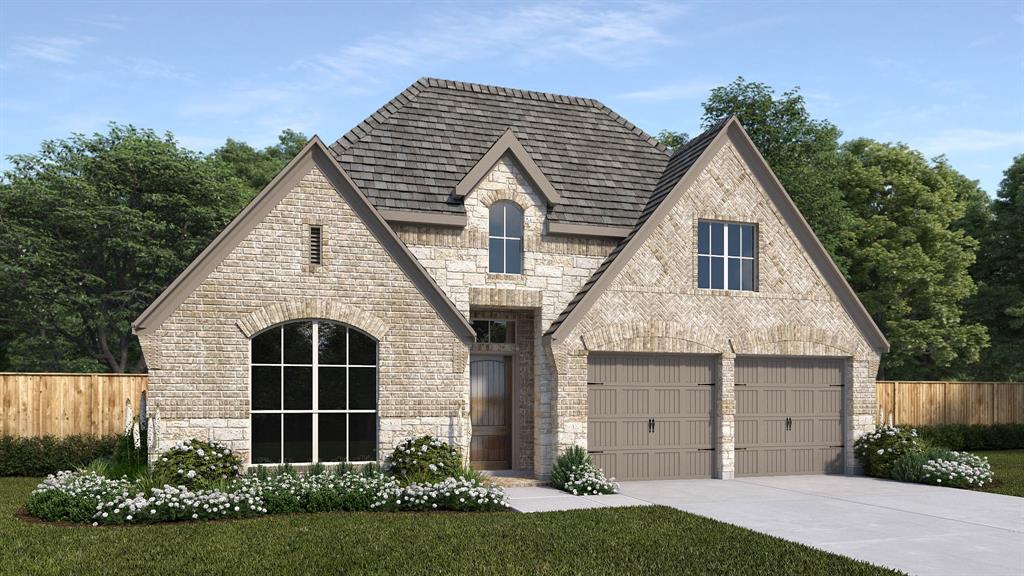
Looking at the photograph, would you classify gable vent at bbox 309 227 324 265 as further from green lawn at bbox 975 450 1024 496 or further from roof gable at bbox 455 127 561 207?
green lawn at bbox 975 450 1024 496

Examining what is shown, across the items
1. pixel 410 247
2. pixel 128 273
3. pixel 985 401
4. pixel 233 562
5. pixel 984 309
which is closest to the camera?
pixel 233 562

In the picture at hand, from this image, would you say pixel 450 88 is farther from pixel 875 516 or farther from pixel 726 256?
pixel 875 516

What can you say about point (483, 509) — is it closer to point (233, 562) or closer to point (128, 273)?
point (233, 562)

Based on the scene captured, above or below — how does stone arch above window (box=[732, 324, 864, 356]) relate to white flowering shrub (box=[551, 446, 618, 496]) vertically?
above

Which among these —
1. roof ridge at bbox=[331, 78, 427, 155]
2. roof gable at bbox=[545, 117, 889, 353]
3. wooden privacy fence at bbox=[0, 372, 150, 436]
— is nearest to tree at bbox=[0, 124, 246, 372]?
wooden privacy fence at bbox=[0, 372, 150, 436]

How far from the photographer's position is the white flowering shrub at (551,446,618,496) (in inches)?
650

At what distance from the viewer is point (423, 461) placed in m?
15.5

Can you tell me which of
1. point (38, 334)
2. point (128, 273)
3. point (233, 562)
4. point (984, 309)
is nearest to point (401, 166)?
point (233, 562)

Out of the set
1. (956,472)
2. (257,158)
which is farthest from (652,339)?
(257,158)

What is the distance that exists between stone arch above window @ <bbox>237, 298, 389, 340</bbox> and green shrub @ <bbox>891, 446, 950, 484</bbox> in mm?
11213

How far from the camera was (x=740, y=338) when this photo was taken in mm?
19281

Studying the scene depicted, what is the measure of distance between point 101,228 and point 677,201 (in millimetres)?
22141

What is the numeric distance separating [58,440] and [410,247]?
946 centimetres

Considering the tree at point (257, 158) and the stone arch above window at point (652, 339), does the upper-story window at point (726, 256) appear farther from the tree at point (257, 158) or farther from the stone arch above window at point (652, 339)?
the tree at point (257, 158)
